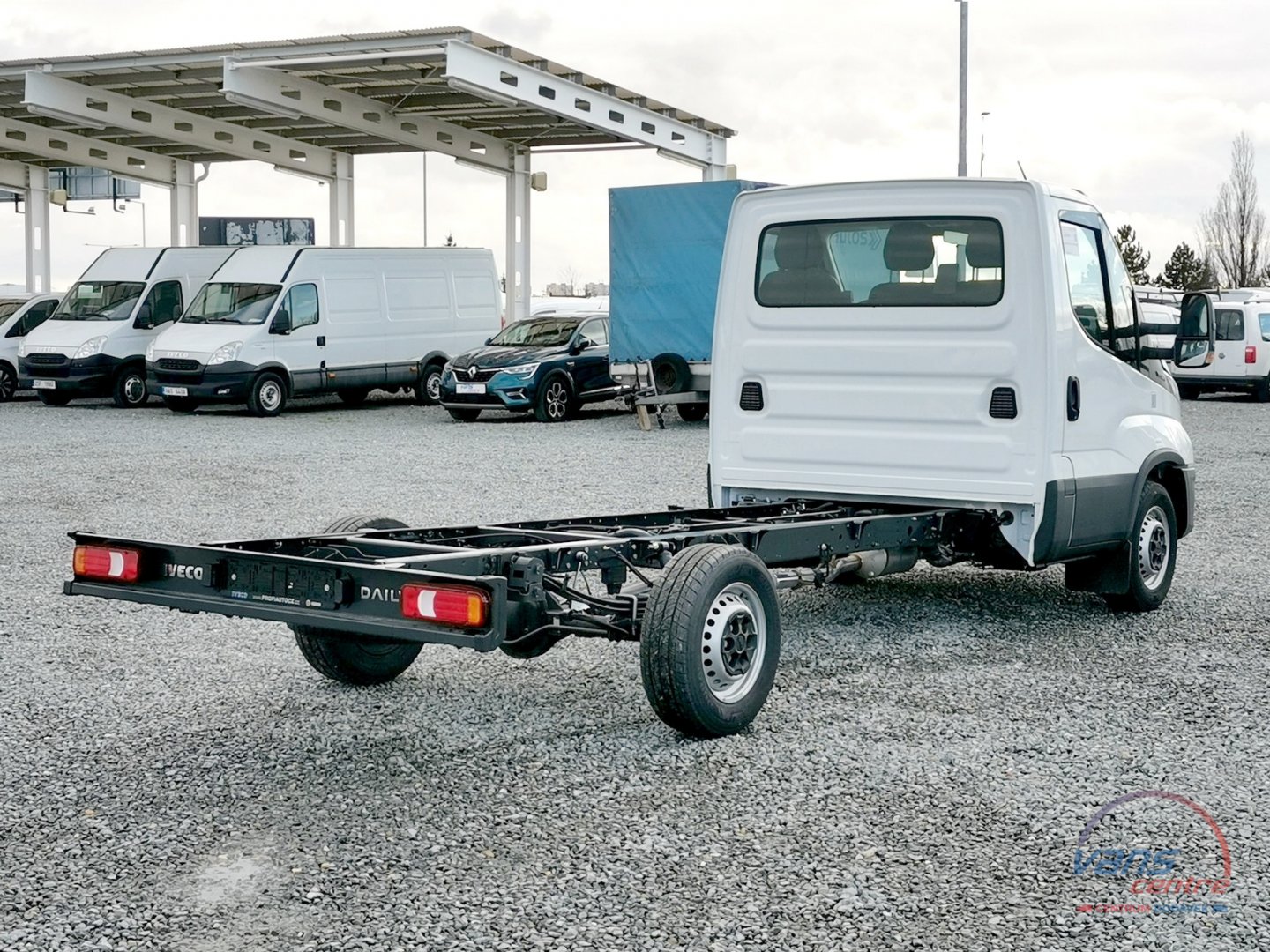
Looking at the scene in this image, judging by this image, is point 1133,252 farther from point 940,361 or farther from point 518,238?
point 940,361

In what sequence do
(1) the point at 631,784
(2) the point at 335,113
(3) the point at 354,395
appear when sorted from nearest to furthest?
1. (1) the point at 631,784
2. (3) the point at 354,395
3. (2) the point at 335,113

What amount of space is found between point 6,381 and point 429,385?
7.54 meters

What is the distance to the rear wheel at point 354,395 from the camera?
24.3 meters

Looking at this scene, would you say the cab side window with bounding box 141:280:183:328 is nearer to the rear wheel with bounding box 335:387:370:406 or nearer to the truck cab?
the rear wheel with bounding box 335:387:370:406

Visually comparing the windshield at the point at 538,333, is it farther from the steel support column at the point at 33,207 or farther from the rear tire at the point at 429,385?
the steel support column at the point at 33,207

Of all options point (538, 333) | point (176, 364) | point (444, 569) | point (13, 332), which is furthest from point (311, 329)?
point (444, 569)

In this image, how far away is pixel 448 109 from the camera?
29.6 meters

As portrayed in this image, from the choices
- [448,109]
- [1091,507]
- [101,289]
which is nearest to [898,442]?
[1091,507]

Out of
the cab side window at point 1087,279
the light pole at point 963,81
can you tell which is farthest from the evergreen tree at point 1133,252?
the cab side window at point 1087,279

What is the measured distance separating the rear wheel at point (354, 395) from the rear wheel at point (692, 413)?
5.45 m

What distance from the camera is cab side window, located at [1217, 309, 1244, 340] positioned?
2689cm

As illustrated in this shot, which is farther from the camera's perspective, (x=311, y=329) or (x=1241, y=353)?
(x=1241, y=353)

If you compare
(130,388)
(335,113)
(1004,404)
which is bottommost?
(130,388)

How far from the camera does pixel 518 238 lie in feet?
105
